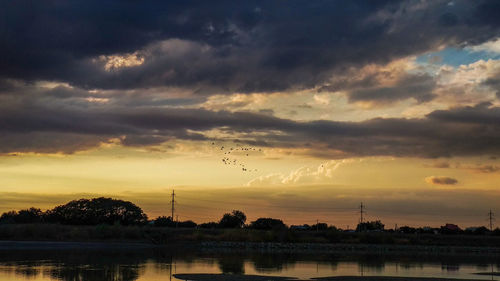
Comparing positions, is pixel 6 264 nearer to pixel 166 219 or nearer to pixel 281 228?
pixel 281 228

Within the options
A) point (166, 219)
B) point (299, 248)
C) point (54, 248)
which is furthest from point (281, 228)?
point (166, 219)

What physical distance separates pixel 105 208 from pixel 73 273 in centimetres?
13228

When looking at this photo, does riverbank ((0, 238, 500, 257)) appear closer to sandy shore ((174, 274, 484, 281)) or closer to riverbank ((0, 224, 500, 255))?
riverbank ((0, 224, 500, 255))

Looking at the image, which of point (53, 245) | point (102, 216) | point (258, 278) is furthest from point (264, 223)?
point (258, 278)

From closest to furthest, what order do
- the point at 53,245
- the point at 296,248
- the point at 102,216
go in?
the point at 53,245 < the point at 296,248 < the point at 102,216

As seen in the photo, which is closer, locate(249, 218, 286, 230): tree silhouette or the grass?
the grass

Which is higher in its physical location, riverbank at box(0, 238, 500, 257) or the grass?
the grass

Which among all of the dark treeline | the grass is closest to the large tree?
the dark treeline

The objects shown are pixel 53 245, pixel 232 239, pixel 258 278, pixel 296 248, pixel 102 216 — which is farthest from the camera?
pixel 102 216

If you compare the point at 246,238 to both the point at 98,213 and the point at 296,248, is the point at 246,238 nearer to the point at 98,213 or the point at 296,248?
the point at 296,248

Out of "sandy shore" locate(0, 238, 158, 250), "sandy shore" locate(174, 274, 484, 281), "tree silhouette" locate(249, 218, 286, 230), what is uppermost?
"tree silhouette" locate(249, 218, 286, 230)

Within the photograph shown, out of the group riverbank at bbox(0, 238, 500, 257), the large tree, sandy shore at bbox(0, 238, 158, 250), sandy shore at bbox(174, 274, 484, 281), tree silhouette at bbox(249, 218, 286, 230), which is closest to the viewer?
sandy shore at bbox(174, 274, 484, 281)

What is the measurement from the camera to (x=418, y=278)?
53344mm

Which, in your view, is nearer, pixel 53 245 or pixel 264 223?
pixel 53 245
